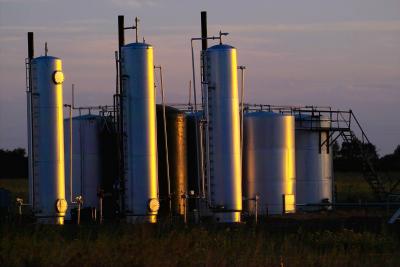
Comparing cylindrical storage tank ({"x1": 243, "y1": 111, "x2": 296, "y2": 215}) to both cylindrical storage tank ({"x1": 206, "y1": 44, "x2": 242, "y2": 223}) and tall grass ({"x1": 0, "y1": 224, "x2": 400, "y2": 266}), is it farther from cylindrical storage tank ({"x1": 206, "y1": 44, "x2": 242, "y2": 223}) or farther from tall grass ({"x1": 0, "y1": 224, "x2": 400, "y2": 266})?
tall grass ({"x1": 0, "y1": 224, "x2": 400, "y2": 266})

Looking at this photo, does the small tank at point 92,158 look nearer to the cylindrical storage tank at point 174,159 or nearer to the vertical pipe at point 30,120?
the cylindrical storage tank at point 174,159

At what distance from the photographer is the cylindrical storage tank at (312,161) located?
49562mm

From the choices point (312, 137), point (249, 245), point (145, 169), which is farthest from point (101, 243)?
point (312, 137)

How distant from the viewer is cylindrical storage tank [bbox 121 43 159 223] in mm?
38688

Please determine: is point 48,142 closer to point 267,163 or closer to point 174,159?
point 174,159

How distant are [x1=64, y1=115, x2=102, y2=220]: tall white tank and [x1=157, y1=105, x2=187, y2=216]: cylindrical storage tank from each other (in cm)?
309

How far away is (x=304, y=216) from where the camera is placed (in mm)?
45688

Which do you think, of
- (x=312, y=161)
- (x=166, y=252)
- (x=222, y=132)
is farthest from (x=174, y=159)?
(x=166, y=252)

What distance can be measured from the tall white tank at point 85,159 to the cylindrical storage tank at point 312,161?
1073cm

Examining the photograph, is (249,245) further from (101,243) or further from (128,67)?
(128,67)

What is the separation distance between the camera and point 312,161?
164ft

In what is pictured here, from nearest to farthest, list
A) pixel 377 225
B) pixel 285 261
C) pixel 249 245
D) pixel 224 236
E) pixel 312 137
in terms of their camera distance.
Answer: pixel 285 261 < pixel 249 245 < pixel 224 236 < pixel 377 225 < pixel 312 137

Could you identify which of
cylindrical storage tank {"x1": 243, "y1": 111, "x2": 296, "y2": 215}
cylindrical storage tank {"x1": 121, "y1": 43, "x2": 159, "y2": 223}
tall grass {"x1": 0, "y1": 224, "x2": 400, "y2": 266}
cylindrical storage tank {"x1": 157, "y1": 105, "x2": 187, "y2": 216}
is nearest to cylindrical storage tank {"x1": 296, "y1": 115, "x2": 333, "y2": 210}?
cylindrical storage tank {"x1": 243, "y1": 111, "x2": 296, "y2": 215}

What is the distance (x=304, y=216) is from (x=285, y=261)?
79.1ft
